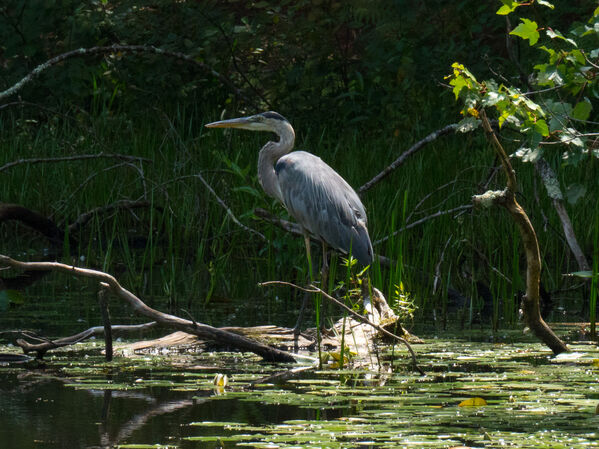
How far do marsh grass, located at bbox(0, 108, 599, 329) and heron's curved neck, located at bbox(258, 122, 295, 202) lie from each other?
187 mm

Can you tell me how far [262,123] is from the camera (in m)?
7.88

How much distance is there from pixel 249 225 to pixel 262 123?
1.00 metres

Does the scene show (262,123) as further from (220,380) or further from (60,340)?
(220,380)

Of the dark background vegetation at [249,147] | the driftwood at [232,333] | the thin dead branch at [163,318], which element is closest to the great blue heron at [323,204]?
the dark background vegetation at [249,147]

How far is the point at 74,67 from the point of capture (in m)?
12.0

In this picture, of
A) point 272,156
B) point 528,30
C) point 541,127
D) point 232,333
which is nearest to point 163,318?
point 232,333

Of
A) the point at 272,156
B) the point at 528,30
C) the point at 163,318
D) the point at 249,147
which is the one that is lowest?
the point at 163,318

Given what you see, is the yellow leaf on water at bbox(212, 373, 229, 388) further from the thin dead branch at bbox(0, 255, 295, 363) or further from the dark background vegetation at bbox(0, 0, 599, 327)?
the dark background vegetation at bbox(0, 0, 599, 327)

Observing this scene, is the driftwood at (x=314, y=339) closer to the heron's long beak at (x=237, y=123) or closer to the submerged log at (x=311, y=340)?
the submerged log at (x=311, y=340)

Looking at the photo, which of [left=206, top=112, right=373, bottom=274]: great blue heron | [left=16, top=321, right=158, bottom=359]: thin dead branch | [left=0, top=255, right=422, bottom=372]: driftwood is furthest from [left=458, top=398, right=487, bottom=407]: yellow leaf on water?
[left=206, top=112, right=373, bottom=274]: great blue heron

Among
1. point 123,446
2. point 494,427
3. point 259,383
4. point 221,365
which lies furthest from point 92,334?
point 494,427

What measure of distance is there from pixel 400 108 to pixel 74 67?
3.72 meters

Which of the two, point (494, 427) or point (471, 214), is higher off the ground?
point (471, 214)

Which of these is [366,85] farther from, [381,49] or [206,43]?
[206,43]
